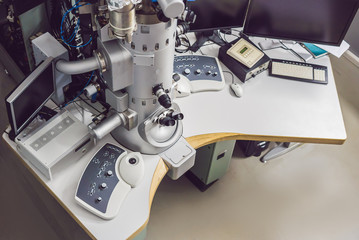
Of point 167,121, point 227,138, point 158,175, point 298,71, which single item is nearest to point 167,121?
point 167,121

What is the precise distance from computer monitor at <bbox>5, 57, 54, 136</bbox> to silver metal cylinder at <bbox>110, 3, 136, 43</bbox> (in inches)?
17.2

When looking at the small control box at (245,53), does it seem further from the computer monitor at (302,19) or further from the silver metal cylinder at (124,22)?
the silver metal cylinder at (124,22)

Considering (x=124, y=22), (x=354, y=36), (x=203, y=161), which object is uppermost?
(x=124, y=22)

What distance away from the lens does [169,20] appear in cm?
Answer: 135

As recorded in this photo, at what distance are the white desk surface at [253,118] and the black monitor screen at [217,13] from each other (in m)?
0.17

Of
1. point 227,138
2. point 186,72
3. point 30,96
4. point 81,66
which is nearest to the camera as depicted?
point 81,66

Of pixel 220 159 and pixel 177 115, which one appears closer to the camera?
pixel 177 115

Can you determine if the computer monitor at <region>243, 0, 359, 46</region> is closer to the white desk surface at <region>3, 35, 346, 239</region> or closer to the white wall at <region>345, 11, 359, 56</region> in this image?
the white desk surface at <region>3, 35, 346, 239</region>

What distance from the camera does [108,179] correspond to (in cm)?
161

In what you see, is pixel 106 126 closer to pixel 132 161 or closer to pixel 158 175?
pixel 132 161

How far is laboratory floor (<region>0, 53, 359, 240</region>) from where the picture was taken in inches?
90.1

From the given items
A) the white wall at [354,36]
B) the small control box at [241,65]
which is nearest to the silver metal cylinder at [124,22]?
the small control box at [241,65]

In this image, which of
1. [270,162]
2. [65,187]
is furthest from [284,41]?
[65,187]

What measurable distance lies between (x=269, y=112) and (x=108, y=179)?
0.84m
